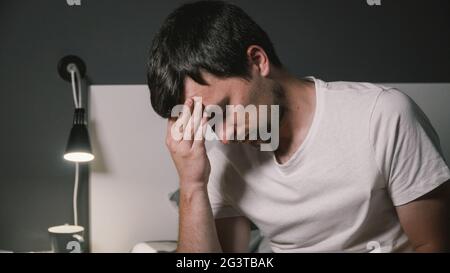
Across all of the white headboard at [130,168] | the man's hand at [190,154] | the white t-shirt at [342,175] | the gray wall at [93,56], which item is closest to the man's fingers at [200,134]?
the man's hand at [190,154]

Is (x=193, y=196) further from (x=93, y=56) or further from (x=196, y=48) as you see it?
(x=93, y=56)

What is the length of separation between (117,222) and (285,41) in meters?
0.59

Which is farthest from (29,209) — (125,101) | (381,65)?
(381,65)

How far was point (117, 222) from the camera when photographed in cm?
93

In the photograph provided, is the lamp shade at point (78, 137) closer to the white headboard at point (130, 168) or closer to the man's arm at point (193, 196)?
the white headboard at point (130, 168)

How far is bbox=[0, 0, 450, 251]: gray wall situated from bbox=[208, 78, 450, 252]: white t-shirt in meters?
0.25

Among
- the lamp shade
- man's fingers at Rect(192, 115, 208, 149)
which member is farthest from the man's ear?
the lamp shade

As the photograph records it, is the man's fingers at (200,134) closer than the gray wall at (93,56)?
Yes

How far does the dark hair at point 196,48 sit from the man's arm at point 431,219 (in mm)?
357

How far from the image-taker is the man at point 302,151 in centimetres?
65

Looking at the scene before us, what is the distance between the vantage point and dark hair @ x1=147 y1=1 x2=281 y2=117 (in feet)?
2.20

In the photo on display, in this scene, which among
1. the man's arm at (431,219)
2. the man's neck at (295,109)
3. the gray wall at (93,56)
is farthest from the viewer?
the gray wall at (93,56)

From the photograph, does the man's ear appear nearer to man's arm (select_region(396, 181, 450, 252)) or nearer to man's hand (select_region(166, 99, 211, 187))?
man's hand (select_region(166, 99, 211, 187))

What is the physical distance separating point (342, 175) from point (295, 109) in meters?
0.15
